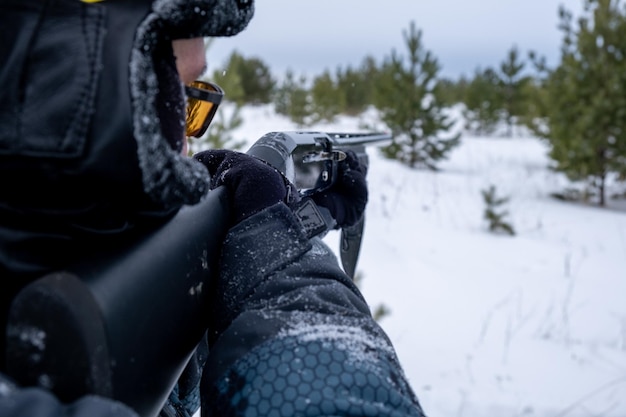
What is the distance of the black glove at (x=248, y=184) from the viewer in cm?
96

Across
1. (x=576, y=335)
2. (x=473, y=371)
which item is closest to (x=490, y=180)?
(x=576, y=335)

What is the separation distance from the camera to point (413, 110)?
34.0 ft

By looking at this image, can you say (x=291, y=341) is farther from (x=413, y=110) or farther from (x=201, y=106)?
(x=413, y=110)

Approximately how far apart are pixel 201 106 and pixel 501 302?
3553mm

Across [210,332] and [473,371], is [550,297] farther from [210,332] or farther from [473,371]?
[210,332]

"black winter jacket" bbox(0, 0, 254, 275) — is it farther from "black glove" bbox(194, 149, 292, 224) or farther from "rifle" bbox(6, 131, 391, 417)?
"black glove" bbox(194, 149, 292, 224)

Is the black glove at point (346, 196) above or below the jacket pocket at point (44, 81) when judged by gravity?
below

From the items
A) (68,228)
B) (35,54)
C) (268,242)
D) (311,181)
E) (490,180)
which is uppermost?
(35,54)

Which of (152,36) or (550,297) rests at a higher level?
(152,36)

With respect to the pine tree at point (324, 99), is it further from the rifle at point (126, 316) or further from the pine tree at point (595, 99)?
the rifle at point (126, 316)

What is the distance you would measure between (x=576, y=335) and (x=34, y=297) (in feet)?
12.5

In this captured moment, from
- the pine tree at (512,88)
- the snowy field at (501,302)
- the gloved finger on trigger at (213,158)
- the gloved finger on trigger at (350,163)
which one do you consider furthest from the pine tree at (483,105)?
the gloved finger on trigger at (213,158)

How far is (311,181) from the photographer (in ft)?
6.86

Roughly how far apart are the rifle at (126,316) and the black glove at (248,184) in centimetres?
4
